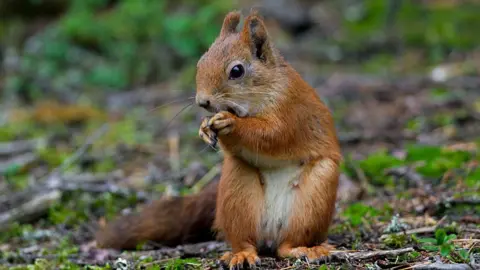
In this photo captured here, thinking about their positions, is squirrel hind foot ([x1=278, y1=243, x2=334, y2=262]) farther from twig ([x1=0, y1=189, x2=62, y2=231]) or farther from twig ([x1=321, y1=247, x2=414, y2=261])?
twig ([x1=0, y1=189, x2=62, y2=231])

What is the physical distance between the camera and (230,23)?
3756 mm

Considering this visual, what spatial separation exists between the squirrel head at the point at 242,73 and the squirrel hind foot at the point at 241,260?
26.8 inches

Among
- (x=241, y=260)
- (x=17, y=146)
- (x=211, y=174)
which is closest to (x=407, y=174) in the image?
(x=211, y=174)

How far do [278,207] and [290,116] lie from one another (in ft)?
1.54

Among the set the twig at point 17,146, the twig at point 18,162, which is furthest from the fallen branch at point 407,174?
the twig at point 17,146

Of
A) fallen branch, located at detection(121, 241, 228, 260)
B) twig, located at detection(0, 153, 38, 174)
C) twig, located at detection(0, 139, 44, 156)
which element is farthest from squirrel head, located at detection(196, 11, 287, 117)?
twig, located at detection(0, 139, 44, 156)

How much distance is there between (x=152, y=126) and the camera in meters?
7.57

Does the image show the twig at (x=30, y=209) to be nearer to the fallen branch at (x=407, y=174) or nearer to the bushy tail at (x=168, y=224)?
the bushy tail at (x=168, y=224)

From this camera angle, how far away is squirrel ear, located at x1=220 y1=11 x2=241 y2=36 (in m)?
3.75

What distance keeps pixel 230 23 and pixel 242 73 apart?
44 cm

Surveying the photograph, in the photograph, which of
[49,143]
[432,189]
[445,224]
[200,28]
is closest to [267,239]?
[445,224]

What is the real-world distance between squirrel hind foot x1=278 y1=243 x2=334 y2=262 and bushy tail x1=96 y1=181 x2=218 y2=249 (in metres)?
0.75

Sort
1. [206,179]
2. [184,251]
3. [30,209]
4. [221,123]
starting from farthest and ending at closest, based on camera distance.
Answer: [206,179]
[30,209]
[184,251]
[221,123]

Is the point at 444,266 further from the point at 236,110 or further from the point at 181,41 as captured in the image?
the point at 181,41
